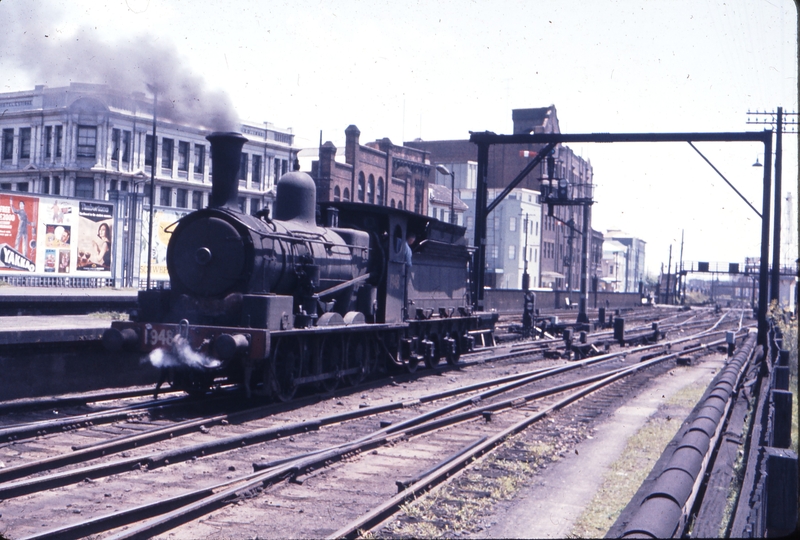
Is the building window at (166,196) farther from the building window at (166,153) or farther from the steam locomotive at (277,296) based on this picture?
the steam locomotive at (277,296)

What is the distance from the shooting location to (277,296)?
1064cm

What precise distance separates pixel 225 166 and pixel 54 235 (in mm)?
20377

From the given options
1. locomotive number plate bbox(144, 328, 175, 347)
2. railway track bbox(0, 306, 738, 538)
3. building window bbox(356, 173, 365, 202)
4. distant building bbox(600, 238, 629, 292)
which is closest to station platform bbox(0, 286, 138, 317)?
locomotive number plate bbox(144, 328, 175, 347)

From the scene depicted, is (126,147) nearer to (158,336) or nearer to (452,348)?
(452,348)

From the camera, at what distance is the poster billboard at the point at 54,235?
85.3 ft

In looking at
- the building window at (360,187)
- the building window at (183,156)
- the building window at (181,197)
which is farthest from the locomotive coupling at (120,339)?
the building window at (360,187)

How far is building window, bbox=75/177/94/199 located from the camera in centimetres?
3828

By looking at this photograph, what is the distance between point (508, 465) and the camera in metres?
7.88

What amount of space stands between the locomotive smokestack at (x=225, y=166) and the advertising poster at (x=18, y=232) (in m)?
17.9

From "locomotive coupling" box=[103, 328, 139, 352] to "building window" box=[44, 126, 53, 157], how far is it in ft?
74.8

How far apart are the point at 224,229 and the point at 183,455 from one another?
158 inches

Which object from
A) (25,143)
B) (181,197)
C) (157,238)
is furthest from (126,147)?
(25,143)

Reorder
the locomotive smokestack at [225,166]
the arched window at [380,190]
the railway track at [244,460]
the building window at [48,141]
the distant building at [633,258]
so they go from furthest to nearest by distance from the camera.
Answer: the distant building at [633,258] < the arched window at [380,190] < the building window at [48,141] < the locomotive smokestack at [225,166] < the railway track at [244,460]

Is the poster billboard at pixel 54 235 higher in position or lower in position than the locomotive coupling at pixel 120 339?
higher
